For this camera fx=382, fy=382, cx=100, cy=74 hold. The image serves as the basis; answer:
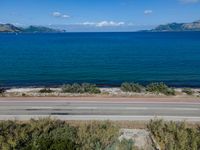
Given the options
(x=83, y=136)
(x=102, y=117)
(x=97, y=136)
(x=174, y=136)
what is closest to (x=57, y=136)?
(x=83, y=136)

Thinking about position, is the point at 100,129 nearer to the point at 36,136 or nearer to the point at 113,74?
the point at 36,136

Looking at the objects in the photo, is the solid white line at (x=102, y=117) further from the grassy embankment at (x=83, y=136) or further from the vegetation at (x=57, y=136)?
the vegetation at (x=57, y=136)

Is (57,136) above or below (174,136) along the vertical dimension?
below

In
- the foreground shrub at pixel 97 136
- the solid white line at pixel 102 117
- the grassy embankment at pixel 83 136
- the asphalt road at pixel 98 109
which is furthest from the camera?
the asphalt road at pixel 98 109

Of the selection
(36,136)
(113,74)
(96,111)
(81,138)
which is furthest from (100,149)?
(113,74)

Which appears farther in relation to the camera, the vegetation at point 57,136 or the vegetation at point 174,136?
the vegetation at point 174,136

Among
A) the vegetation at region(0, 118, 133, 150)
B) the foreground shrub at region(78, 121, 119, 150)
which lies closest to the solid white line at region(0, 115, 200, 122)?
the vegetation at region(0, 118, 133, 150)

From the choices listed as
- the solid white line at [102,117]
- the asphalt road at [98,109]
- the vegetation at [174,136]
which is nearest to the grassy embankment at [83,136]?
the vegetation at [174,136]

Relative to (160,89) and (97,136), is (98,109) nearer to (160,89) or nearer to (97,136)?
(97,136)
